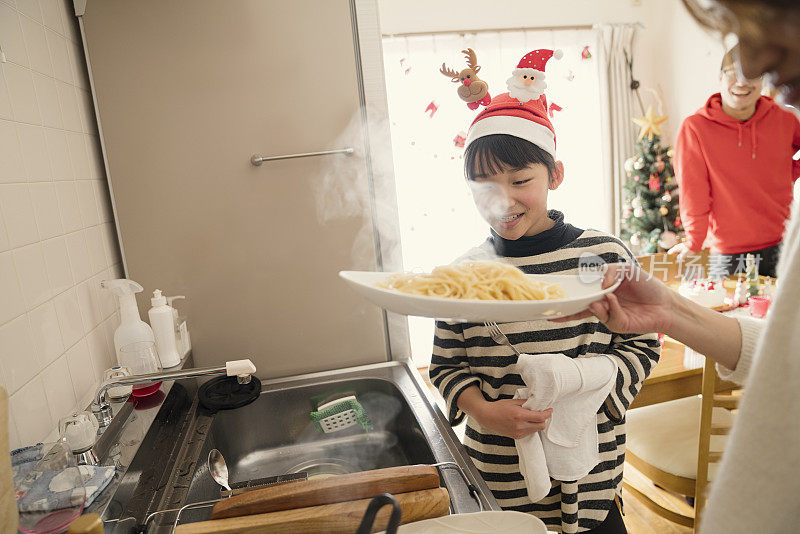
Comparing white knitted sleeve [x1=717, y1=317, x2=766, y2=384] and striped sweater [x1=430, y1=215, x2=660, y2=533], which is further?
striped sweater [x1=430, y1=215, x2=660, y2=533]

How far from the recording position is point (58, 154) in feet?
3.54

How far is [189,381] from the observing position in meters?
1.28

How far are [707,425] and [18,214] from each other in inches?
69.2

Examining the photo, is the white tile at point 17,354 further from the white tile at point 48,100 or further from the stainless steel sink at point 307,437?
the white tile at point 48,100

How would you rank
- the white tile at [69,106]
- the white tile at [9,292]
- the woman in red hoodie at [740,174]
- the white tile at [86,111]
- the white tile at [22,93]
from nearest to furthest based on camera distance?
the white tile at [9,292], the white tile at [22,93], the white tile at [69,106], the white tile at [86,111], the woman in red hoodie at [740,174]

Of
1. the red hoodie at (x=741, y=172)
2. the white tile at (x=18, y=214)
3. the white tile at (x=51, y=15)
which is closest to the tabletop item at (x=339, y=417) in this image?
the white tile at (x=18, y=214)

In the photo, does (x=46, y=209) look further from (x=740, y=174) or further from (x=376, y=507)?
(x=740, y=174)

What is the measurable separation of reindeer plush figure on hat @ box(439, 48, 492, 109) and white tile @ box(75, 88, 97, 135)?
0.88 m

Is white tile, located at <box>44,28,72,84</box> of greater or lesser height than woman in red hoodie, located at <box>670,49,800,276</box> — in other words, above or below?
above

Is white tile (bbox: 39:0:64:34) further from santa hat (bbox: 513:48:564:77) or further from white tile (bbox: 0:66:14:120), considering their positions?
santa hat (bbox: 513:48:564:77)

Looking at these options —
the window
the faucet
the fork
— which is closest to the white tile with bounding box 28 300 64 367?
Answer: the faucet

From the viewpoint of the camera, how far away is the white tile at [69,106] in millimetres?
1124

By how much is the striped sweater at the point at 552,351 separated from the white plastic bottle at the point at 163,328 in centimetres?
65

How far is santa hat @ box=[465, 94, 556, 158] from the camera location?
103cm
